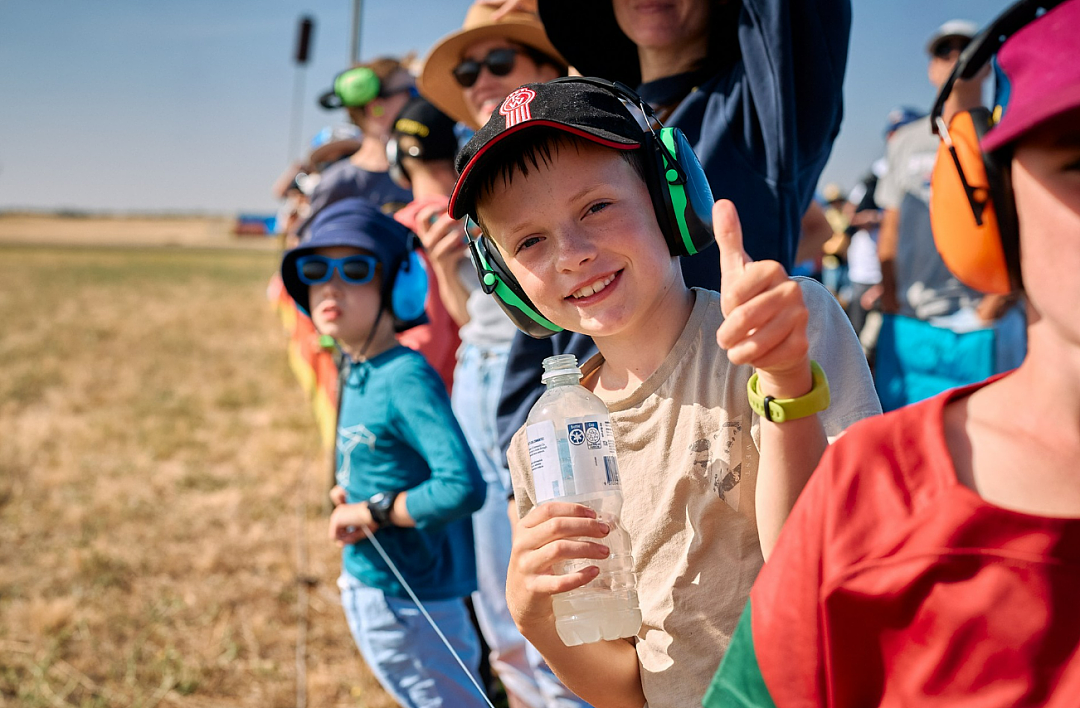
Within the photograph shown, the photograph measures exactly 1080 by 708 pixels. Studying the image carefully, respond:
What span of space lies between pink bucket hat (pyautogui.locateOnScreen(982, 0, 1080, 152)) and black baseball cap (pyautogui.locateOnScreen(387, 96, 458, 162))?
10.7 ft

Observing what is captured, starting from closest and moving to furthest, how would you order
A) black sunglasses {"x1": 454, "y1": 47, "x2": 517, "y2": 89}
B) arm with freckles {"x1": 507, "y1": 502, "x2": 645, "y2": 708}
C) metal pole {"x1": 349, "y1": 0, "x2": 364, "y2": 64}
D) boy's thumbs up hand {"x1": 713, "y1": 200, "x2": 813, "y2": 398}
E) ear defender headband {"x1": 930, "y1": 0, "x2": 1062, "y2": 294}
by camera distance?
1. ear defender headband {"x1": 930, "y1": 0, "x2": 1062, "y2": 294}
2. boy's thumbs up hand {"x1": 713, "y1": 200, "x2": 813, "y2": 398}
3. arm with freckles {"x1": 507, "y1": 502, "x2": 645, "y2": 708}
4. black sunglasses {"x1": 454, "y1": 47, "x2": 517, "y2": 89}
5. metal pole {"x1": 349, "y1": 0, "x2": 364, "y2": 64}

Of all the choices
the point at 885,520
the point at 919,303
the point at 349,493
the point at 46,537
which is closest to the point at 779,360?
the point at 885,520

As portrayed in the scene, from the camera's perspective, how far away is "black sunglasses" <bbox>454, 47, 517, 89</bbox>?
3318 mm

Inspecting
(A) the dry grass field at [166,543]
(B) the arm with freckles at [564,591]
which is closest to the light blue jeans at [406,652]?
(A) the dry grass field at [166,543]

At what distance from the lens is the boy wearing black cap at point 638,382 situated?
1.32 m

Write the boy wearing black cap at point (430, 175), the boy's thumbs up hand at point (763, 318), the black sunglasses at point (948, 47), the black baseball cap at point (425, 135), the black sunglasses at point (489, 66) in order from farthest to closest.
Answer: the black sunglasses at point (948, 47) < the black baseball cap at point (425, 135) < the boy wearing black cap at point (430, 175) < the black sunglasses at point (489, 66) < the boy's thumbs up hand at point (763, 318)

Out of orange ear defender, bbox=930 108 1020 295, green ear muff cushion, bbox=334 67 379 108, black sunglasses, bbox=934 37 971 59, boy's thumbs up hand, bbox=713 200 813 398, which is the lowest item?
boy's thumbs up hand, bbox=713 200 813 398

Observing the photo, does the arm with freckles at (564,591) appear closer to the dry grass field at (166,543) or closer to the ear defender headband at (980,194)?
the ear defender headband at (980,194)

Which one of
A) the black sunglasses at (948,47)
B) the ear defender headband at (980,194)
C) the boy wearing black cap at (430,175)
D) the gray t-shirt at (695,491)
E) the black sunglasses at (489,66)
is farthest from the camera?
the black sunglasses at (948,47)

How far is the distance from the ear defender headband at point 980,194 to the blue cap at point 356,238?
2.28 m

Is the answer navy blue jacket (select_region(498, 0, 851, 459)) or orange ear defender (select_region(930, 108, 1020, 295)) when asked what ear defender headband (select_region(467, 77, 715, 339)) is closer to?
navy blue jacket (select_region(498, 0, 851, 459))

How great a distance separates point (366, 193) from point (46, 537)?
335cm

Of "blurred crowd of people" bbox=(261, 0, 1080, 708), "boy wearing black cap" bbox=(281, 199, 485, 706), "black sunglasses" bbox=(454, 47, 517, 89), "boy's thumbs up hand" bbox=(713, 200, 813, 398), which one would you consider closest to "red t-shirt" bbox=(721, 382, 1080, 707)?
"blurred crowd of people" bbox=(261, 0, 1080, 708)

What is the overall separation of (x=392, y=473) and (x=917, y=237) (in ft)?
10.2
